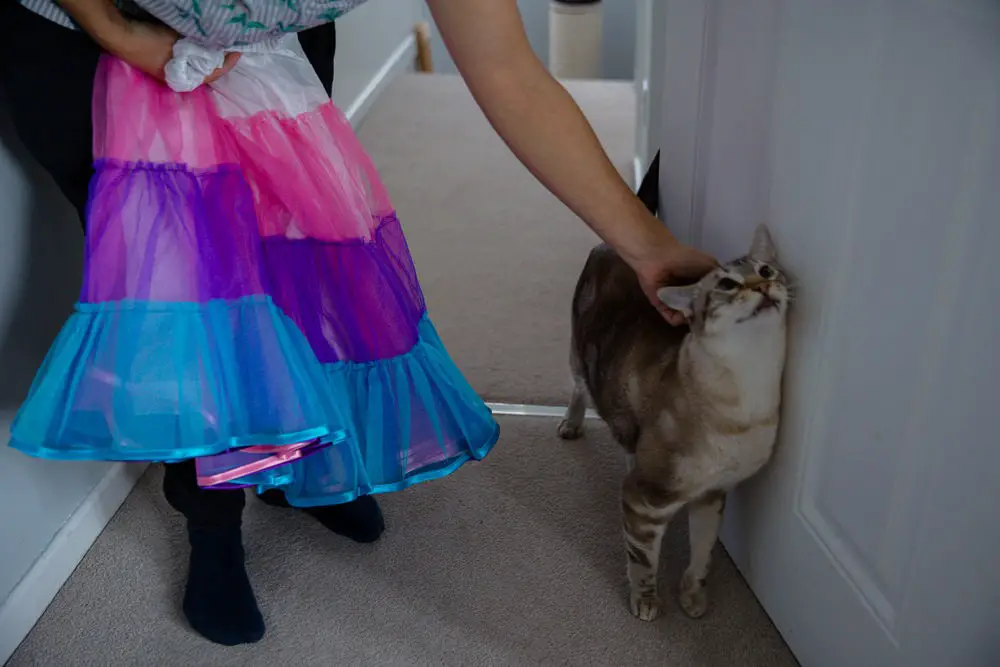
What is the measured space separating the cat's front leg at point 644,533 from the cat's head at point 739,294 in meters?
0.22

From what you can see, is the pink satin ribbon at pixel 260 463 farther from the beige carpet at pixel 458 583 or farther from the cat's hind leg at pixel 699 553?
the cat's hind leg at pixel 699 553

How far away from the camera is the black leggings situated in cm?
93

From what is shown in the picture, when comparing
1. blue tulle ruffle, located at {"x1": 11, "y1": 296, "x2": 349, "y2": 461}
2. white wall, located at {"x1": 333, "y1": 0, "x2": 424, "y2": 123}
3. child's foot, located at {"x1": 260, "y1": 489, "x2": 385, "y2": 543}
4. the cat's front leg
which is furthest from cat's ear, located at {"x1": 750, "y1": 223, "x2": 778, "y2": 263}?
white wall, located at {"x1": 333, "y1": 0, "x2": 424, "y2": 123}

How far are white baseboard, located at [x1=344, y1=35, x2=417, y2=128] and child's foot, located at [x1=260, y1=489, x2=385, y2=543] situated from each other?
1.52 m

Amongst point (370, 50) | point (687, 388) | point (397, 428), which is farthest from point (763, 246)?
point (370, 50)

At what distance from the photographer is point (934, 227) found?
29.3 inches

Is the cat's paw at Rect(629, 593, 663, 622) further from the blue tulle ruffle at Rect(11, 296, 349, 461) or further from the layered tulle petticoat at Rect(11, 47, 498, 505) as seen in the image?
the blue tulle ruffle at Rect(11, 296, 349, 461)

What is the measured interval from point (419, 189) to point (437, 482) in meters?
Result: 1.09

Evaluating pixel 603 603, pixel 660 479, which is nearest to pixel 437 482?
pixel 603 603

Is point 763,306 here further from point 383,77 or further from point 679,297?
point 383,77

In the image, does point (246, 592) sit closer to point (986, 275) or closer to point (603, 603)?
point (603, 603)

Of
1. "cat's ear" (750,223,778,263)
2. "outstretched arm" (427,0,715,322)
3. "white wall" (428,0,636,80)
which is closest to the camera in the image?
"outstretched arm" (427,0,715,322)

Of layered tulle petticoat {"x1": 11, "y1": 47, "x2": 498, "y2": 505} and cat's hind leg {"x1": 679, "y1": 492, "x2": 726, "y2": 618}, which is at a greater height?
layered tulle petticoat {"x1": 11, "y1": 47, "x2": 498, "y2": 505}

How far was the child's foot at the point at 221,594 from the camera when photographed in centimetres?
116
